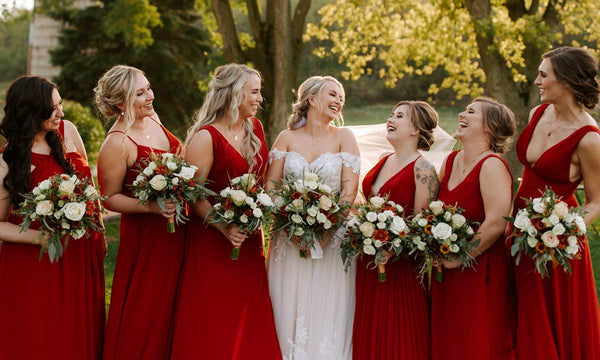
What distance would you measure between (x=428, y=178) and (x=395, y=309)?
1127 mm

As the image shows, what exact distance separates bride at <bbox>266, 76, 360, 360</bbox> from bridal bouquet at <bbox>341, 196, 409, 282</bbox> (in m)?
0.40

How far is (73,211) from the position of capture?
453cm

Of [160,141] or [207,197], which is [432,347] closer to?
[207,197]

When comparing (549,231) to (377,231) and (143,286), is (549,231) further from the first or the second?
(143,286)

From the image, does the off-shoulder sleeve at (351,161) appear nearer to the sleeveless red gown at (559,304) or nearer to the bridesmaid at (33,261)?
the sleeveless red gown at (559,304)

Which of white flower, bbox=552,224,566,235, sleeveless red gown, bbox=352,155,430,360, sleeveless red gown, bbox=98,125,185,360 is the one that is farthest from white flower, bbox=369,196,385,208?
sleeveless red gown, bbox=98,125,185,360

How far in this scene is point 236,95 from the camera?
5211 millimetres

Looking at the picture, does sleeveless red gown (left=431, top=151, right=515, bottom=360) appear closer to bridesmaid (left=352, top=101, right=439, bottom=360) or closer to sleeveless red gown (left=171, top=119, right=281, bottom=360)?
bridesmaid (left=352, top=101, right=439, bottom=360)

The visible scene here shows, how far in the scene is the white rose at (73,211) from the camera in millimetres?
4520


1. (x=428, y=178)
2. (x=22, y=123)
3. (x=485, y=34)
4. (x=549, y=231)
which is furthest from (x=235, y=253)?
(x=485, y=34)

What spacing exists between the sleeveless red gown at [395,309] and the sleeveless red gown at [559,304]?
795mm

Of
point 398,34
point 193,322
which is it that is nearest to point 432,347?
point 193,322

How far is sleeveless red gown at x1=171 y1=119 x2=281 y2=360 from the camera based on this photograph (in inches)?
198

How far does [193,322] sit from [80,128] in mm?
14563
